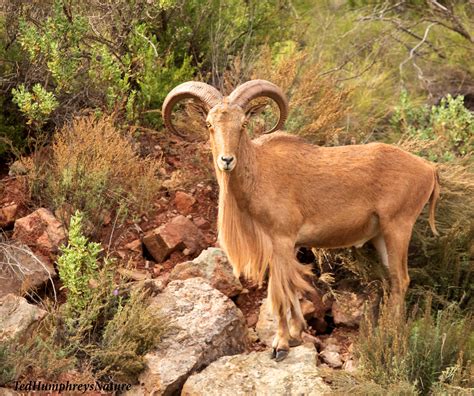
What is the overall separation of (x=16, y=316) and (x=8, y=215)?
177 cm

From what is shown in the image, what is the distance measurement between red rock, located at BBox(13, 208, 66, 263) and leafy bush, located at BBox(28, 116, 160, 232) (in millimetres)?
150

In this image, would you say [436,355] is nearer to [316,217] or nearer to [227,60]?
[316,217]

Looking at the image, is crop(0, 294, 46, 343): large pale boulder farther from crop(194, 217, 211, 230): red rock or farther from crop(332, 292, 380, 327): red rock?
crop(332, 292, 380, 327): red rock

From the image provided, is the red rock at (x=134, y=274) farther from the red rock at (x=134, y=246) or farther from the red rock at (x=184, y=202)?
the red rock at (x=184, y=202)

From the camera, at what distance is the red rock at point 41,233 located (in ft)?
26.9

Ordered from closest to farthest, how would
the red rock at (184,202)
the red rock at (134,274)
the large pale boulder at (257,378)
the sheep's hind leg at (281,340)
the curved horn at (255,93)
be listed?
the large pale boulder at (257,378) < the curved horn at (255,93) < the sheep's hind leg at (281,340) < the red rock at (134,274) < the red rock at (184,202)

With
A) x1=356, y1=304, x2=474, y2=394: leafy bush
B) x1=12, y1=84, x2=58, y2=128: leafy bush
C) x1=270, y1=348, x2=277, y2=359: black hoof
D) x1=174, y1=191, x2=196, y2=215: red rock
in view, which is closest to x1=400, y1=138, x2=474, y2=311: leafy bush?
x1=356, y1=304, x2=474, y2=394: leafy bush

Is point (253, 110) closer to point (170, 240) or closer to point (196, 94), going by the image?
Answer: point (196, 94)

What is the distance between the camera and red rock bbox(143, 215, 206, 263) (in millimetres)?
8562

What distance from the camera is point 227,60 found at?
1089cm

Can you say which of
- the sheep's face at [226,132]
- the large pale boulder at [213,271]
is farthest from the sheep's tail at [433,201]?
the sheep's face at [226,132]

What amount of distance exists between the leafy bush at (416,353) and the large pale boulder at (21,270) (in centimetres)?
286

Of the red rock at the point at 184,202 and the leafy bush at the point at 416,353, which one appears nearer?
the leafy bush at the point at 416,353

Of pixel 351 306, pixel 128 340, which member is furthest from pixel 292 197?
pixel 128 340
